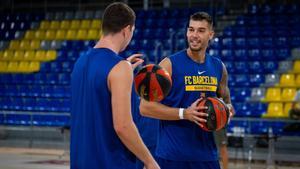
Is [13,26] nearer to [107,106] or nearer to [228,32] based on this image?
[228,32]

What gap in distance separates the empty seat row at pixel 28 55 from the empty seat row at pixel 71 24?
1092 millimetres

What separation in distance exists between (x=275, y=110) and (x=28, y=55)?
898cm

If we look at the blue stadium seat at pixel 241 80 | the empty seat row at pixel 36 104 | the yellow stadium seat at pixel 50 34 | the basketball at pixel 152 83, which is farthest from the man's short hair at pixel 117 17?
the yellow stadium seat at pixel 50 34

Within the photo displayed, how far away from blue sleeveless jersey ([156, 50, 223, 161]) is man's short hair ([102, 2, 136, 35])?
1520mm

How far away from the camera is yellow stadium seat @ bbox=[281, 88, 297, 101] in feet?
52.9

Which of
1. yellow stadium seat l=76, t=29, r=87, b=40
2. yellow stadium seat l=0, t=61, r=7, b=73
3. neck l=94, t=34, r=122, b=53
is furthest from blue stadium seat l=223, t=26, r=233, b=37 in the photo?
neck l=94, t=34, r=122, b=53

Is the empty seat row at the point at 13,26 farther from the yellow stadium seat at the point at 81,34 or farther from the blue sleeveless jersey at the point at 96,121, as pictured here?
the blue sleeveless jersey at the point at 96,121

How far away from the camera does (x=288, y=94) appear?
1627 cm

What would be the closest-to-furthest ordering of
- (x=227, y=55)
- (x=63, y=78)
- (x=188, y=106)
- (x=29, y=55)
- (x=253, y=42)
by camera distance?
(x=188, y=106)
(x=227, y=55)
(x=253, y=42)
(x=63, y=78)
(x=29, y=55)

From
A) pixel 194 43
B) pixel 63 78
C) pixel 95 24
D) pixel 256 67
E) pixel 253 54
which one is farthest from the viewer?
pixel 95 24

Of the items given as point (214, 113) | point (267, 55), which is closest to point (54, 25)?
point (267, 55)

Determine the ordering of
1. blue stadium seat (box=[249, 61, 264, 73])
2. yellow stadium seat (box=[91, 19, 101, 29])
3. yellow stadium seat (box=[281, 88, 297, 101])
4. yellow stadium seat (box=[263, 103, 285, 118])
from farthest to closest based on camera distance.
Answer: yellow stadium seat (box=[91, 19, 101, 29])
blue stadium seat (box=[249, 61, 264, 73])
yellow stadium seat (box=[281, 88, 297, 101])
yellow stadium seat (box=[263, 103, 285, 118])

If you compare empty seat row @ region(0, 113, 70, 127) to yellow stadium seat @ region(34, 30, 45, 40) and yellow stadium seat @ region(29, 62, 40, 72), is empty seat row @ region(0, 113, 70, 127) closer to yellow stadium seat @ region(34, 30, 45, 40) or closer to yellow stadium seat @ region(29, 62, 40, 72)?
yellow stadium seat @ region(29, 62, 40, 72)

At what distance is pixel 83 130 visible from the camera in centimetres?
360
